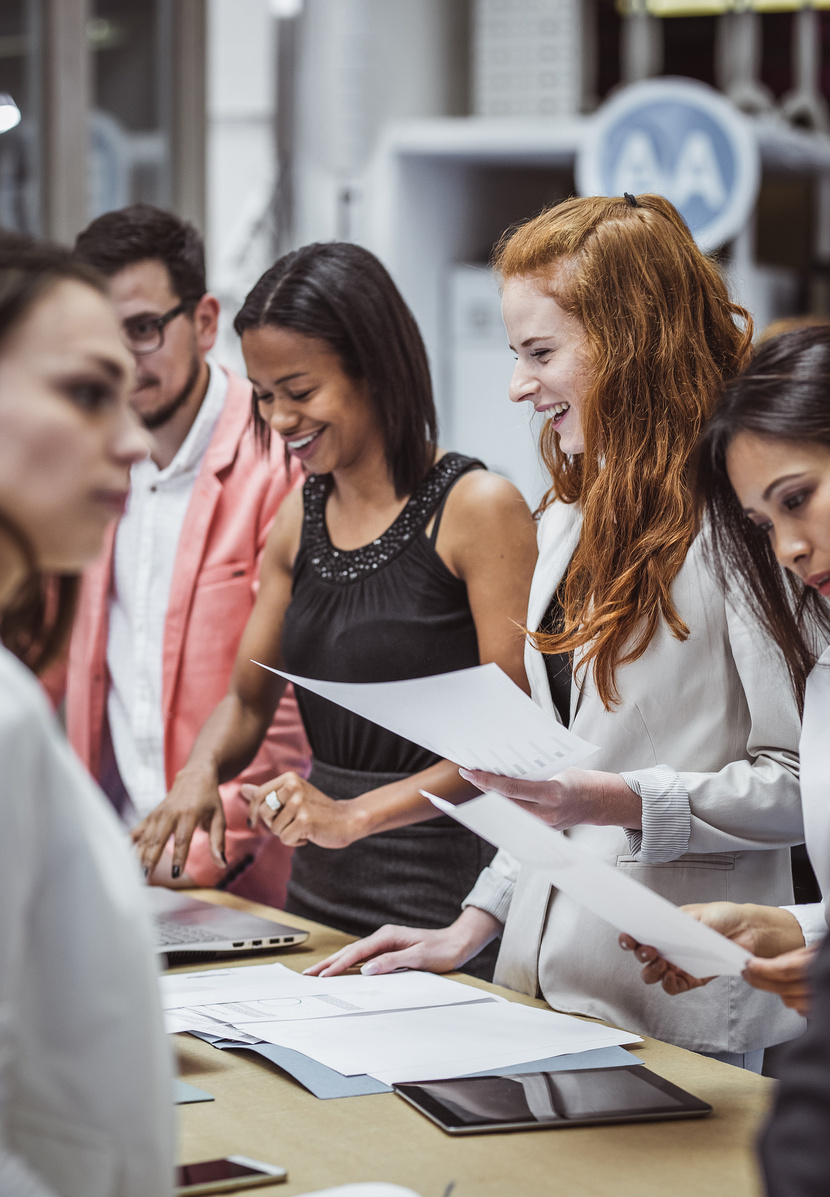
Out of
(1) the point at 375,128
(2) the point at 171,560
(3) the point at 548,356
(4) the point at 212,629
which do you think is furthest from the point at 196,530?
(1) the point at 375,128

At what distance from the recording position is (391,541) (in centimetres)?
191

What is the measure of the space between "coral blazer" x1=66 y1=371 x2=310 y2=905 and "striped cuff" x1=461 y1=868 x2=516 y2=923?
0.57 metres

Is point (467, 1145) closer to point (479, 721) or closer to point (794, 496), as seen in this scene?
point (479, 721)

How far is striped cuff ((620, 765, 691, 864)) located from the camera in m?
1.44

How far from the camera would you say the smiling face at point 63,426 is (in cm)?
84

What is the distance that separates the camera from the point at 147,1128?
32.7 inches

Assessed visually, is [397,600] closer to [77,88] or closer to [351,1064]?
[351,1064]

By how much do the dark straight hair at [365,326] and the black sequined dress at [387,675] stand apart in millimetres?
55

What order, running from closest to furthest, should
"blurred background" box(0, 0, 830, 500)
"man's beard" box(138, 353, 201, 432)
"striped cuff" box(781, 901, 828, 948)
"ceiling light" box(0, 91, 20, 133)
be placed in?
1. "striped cuff" box(781, 901, 828, 948)
2. "man's beard" box(138, 353, 201, 432)
3. "ceiling light" box(0, 91, 20, 133)
4. "blurred background" box(0, 0, 830, 500)

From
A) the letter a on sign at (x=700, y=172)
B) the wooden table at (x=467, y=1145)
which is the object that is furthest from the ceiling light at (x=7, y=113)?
the wooden table at (x=467, y=1145)

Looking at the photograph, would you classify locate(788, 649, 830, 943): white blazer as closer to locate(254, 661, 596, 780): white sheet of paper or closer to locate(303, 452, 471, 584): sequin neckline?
locate(254, 661, 596, 780): white sheet of paper

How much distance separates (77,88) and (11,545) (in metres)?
3.76

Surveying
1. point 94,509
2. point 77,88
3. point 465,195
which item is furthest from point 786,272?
point 94,509

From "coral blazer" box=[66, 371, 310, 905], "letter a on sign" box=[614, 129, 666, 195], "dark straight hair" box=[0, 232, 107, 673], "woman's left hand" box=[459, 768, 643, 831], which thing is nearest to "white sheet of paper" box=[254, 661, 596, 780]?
"woman's left hand" box=[459, 768, 643, 831]
